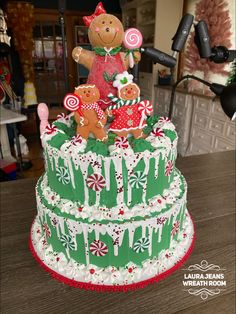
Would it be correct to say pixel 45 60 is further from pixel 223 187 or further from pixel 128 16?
pixel 223 187

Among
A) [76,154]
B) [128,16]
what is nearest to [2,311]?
[76,154]

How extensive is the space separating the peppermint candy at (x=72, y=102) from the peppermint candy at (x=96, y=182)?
21 centimetres

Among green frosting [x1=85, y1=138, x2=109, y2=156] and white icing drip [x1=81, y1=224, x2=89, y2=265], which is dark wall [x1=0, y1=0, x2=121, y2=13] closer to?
green frosting [x1=85, y1=138, x2=109, y2=156]

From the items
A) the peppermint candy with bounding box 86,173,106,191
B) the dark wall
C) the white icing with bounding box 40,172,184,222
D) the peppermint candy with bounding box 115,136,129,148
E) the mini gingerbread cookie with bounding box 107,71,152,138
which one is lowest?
the white icing with bounding box 40,172,184,222

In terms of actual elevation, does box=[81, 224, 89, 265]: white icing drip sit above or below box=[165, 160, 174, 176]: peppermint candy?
below

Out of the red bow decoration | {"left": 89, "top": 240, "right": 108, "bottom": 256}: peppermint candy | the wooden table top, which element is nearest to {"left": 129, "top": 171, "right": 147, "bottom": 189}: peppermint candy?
{"left": 89, "top": 240, "right": 108, "bottom": 256}: peppermint candy

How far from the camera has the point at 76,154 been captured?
0.76 metres

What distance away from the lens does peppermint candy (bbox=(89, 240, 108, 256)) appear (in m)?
0.83

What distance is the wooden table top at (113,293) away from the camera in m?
0.78

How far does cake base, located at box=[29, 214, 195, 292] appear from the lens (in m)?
0.84

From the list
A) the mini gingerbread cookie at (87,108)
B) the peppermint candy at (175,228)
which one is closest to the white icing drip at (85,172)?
the mini gingerbread cookie at (87,108)

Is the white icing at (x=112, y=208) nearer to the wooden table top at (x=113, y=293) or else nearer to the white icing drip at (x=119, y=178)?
the white icing drip at (x=119, y=178)

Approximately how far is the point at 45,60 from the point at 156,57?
0.95m

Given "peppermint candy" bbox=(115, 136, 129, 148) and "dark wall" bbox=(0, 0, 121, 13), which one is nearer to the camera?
"peppermint candy" bbox=(115, 136, 129, 148)
